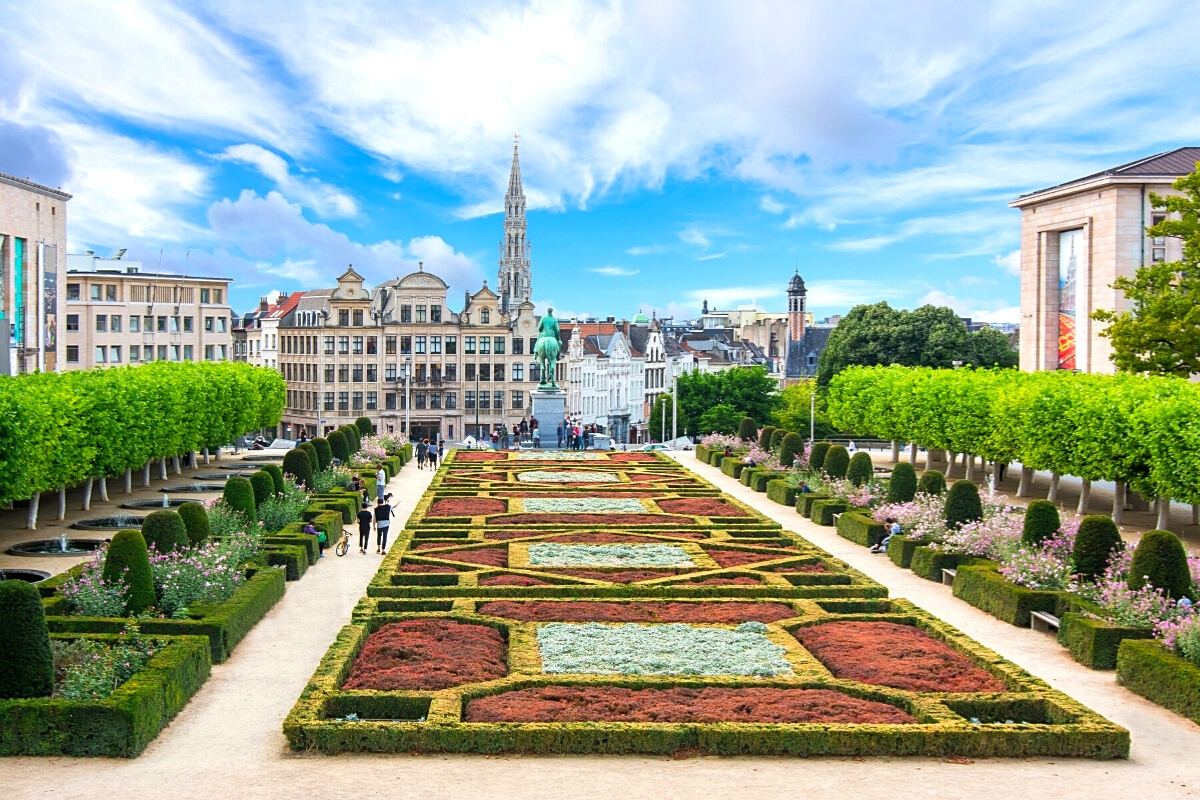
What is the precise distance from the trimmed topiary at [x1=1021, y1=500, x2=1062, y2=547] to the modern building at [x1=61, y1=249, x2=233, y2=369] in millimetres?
91014

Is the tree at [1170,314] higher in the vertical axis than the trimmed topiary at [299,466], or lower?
higher

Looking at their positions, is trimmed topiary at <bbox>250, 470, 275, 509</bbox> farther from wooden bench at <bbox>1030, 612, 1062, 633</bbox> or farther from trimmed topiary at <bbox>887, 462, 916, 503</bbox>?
wooden bench at <bbox>1030, 612, 1062, 633</bbox>

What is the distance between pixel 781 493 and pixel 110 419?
24586 mm

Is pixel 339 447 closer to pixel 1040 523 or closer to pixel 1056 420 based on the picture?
pixel 1056 420

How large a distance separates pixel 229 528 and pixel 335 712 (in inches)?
553

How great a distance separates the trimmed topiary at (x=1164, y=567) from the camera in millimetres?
23812

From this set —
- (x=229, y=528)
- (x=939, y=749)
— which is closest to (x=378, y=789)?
(x=939, y=749)

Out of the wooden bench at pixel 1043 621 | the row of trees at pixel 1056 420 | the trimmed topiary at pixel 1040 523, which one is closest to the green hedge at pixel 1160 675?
the wooden bench at pixel 1043 621

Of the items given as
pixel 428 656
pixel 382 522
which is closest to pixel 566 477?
pixel 382 522

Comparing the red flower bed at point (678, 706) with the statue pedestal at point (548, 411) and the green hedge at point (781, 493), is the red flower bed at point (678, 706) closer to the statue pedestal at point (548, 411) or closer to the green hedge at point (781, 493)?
the green hedge at point (781, 493)

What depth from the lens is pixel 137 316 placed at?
372 ft

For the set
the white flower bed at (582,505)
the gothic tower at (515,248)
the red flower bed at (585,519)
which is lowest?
the red flower bed at (585,519)

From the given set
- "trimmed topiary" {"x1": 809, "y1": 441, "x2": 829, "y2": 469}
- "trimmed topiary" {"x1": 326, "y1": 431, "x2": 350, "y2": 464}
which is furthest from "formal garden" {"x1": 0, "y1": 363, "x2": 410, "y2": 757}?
"trimmed topiary" {"x1": 809, "y1": 441, "x2": 829, "y2": 469}

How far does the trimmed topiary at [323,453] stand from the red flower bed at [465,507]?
642 centimetres
